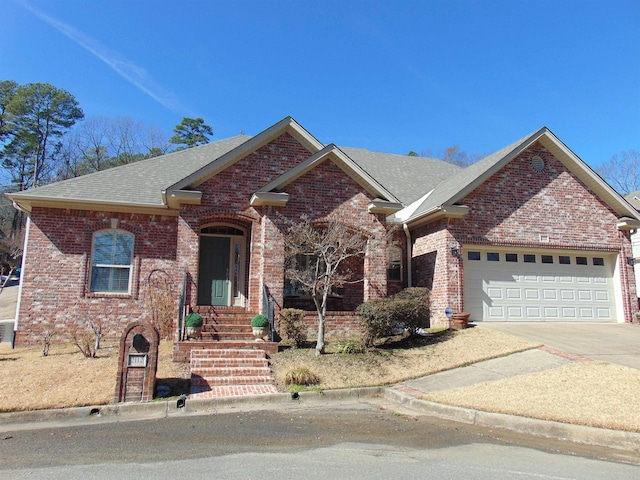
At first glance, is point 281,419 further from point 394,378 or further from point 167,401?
point 394,378

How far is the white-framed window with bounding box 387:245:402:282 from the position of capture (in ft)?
55.7

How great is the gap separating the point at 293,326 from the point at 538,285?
8.40m

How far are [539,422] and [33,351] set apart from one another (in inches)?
470

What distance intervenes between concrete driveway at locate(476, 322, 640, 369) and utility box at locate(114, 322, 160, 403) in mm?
9090

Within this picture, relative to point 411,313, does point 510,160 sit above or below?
above

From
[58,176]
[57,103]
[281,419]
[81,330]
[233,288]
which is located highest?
[57,103]

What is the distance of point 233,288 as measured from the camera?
15.3 meters

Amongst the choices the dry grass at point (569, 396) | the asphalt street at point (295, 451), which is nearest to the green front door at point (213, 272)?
the asphalt street at point (295, 451)

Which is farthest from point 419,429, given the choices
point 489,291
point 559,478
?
point 489,291

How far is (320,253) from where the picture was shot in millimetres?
13000

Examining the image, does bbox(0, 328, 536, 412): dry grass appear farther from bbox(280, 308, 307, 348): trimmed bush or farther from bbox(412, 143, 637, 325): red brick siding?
bbox(412, 143, 637, 325): red brick siding

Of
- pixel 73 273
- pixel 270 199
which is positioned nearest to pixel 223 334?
pixel 270 199

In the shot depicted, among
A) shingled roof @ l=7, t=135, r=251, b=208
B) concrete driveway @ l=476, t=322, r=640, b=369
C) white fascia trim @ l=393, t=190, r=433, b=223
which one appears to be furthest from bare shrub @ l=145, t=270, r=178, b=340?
concrete driveway @ l=476, t=322, r=640, b=369

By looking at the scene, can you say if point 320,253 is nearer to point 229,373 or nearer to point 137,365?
point 229,373
